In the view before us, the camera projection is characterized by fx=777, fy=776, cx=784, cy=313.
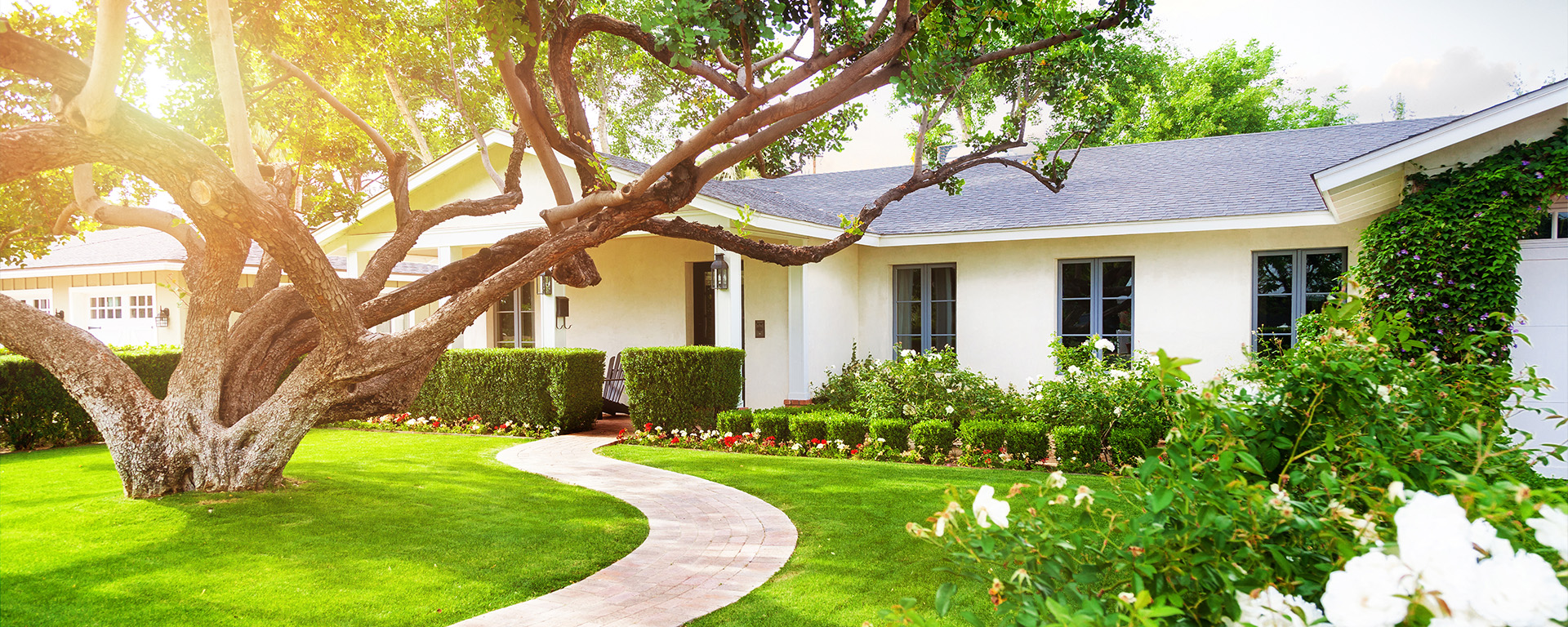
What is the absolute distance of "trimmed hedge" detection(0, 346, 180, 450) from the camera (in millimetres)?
9969

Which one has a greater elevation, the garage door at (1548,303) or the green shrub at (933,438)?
the garage door at (1548,303)

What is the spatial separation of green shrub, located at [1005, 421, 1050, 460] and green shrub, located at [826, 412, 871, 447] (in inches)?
67.9

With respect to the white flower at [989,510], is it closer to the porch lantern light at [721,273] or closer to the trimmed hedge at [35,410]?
the porch lantern light at [721,273]

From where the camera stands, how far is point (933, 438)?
341 inches

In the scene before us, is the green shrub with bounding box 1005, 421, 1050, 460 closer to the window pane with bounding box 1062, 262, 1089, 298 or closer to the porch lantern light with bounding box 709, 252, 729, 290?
the window pane with bounding box 1062, 262, 1089, 298

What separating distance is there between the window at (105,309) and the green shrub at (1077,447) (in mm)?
20149

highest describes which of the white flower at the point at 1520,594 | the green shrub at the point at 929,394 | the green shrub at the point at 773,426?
the white flower at the point at 1520,594

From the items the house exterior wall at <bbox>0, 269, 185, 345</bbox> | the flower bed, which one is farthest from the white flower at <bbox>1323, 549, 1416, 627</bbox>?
the house exterior wall at <bbox>0, 269, 185, 345</bbox>

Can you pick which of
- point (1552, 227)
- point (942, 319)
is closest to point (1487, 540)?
point (1552, 227)

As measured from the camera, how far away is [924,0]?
6.34 metres

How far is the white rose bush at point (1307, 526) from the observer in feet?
3.60

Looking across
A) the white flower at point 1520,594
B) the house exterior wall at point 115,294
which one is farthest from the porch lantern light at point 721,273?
the house exterior wall at point 115,294

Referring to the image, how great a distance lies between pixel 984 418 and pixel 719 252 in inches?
185

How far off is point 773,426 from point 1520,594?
8838 millimetres
